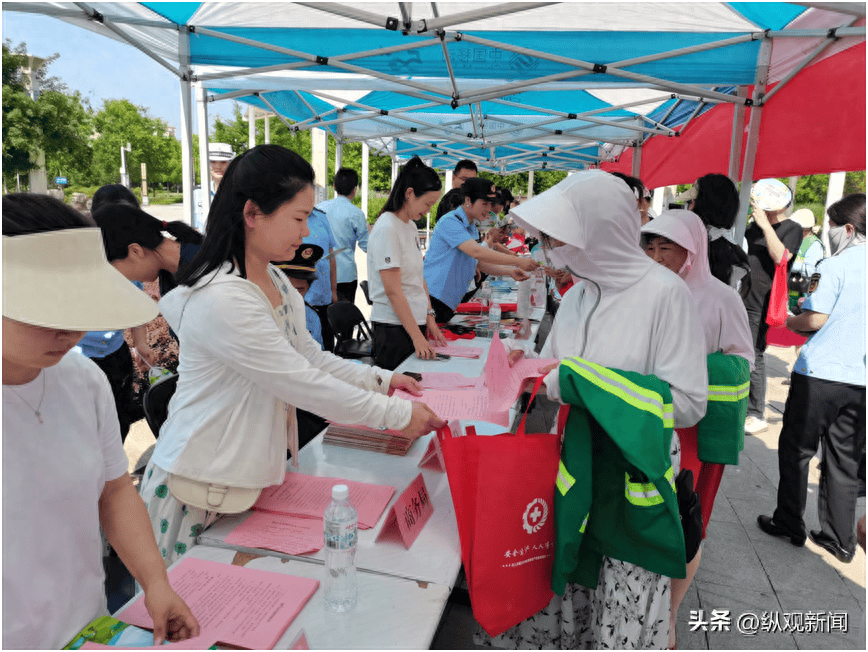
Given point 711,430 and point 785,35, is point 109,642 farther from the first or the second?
point 785,35

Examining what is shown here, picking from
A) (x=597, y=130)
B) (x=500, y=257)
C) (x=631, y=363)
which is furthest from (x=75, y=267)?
(x=597, y=130)

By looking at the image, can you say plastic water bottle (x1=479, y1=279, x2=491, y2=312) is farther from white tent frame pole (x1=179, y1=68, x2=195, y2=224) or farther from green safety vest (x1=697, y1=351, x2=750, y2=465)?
green safety vest (x1=697, y1=351, x2=750, y2=465)

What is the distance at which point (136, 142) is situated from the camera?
1256 inches

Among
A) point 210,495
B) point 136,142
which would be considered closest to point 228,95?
point 210,495

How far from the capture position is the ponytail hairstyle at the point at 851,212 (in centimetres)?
259

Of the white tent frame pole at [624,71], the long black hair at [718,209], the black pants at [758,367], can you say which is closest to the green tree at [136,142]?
the white tent frame pole at [624,71]

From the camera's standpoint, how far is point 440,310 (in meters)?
4.26

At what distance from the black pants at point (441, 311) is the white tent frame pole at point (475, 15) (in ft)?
6.01

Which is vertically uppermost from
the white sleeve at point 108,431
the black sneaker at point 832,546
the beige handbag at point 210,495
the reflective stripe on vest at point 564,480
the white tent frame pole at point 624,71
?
the white tent frame pole at point 624,71

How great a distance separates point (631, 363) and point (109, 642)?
133cm

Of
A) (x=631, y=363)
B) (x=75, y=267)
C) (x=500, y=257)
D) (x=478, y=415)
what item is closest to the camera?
(x=75, y=267)

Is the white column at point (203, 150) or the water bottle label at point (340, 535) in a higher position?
the white column at point (203, 150)

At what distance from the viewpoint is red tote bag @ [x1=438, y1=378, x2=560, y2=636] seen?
1334 mm

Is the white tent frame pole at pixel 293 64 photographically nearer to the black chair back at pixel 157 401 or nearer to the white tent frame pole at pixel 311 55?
the white tent frame pole at pixel 311 55
